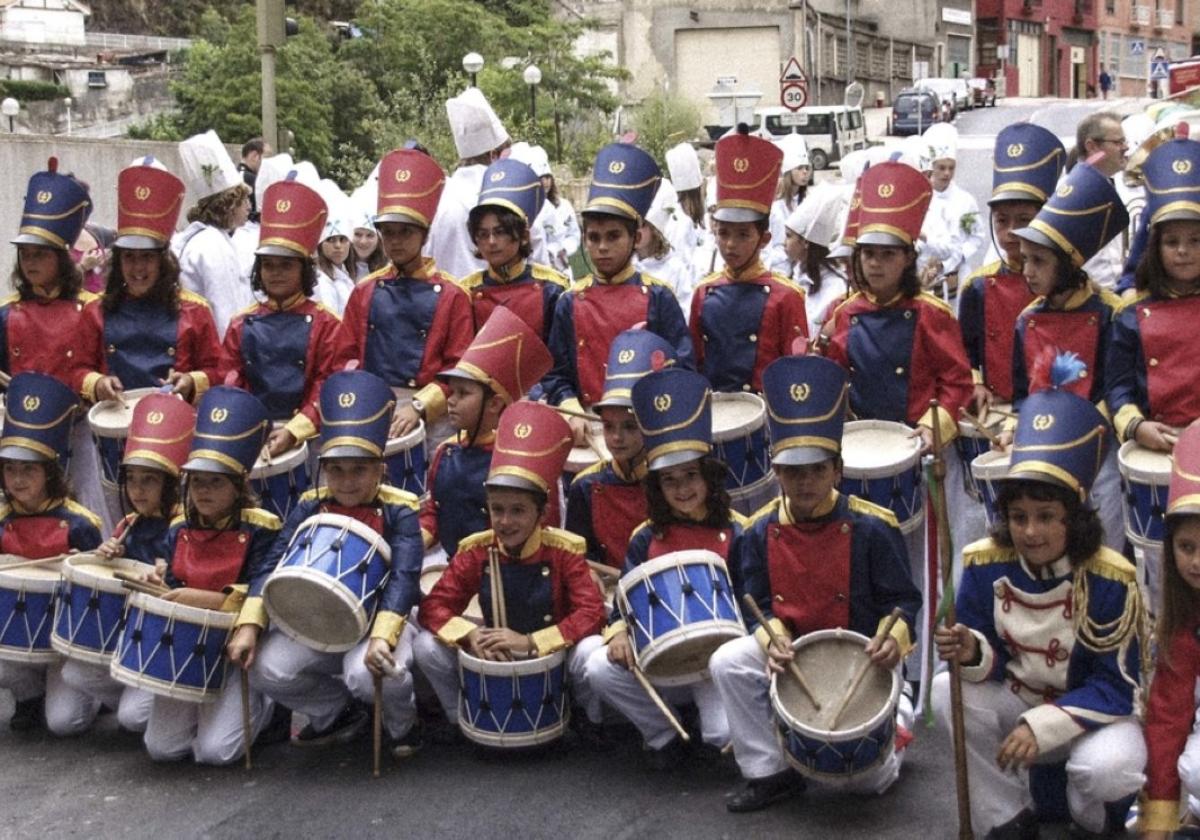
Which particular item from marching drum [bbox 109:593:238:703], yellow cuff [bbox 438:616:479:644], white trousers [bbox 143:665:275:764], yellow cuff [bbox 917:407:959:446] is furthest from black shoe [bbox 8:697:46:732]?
yellow cuff [bbox 917:407:959:446]

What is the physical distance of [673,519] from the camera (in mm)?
7023

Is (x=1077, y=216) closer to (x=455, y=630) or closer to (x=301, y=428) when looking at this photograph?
(x=455, y=630)

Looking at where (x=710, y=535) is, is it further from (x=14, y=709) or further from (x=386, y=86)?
(x=386, y=86)

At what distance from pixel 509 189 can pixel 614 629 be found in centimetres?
273

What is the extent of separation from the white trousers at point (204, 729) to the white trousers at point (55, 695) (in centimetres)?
50

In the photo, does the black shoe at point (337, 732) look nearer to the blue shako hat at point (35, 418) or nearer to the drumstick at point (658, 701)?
the drumstick at point (658, 701)

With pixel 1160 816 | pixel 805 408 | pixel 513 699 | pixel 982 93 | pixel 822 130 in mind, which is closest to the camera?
pixel 1160 816

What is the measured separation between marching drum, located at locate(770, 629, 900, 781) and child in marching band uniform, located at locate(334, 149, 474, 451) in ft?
10.1

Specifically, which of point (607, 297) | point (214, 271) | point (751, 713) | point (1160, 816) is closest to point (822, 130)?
point (214, 271)

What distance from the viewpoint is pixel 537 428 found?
702 cm

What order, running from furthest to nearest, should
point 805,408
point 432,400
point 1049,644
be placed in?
1. point 432,400
2. point 805,408
3. point 1049,644

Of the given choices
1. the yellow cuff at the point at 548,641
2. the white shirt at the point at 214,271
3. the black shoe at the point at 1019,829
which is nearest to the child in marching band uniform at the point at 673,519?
the yellow cuff at the point at 548,641

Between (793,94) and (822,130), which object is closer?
(793,94)

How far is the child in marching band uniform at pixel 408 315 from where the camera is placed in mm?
8664
